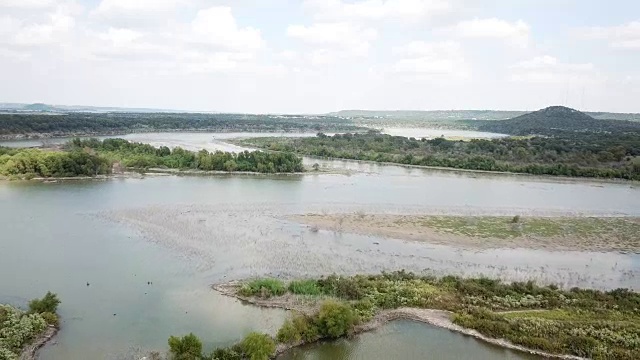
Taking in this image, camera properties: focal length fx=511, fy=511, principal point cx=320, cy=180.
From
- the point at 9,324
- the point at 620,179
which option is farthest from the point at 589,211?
the point at 9,324

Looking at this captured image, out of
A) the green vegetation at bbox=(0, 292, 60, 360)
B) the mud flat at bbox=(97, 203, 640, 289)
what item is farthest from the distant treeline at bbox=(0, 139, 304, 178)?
the green vegetation at bbox=(0, 292, 60, 360)

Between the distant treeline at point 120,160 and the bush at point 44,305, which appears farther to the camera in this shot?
the distant treeline at point 120,160

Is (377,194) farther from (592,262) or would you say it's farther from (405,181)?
(592,262)

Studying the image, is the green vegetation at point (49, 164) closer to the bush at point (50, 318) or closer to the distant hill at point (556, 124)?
the bush at point (50, 318)

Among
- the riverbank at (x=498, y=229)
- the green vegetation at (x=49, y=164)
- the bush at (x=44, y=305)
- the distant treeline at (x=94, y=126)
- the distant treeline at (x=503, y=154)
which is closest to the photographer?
the bush at (x=44, y=305)

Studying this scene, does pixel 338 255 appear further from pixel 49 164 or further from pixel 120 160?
pixel 120 160

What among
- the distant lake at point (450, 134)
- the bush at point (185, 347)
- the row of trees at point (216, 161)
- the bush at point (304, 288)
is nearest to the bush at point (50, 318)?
the bush at point (185, 347)

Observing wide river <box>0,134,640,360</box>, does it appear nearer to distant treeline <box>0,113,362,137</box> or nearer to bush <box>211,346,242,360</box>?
bush <box>211,346,242,360</box>
